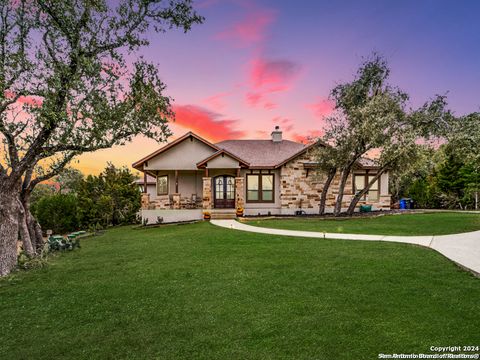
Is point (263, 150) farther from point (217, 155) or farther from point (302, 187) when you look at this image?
point (217, 155)

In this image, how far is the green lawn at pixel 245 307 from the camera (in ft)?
12.6

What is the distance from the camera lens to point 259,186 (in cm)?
2239

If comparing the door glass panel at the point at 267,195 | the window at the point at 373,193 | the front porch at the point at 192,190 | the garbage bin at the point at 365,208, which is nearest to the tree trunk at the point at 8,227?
the front porch at the point at 192,190

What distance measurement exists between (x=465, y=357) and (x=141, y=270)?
6.75 metres

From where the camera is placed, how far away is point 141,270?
25.3 ft

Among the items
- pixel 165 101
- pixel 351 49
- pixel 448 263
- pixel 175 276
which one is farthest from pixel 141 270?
pixel 351 49

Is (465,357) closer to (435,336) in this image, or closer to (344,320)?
(435,336)

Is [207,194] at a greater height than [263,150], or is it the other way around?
[263,150]

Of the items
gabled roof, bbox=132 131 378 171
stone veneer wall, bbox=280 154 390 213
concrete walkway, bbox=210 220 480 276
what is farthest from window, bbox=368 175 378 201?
concrete walkway, bbox=210 220 480 276

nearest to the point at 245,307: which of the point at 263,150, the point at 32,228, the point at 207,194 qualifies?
the point at 32,228

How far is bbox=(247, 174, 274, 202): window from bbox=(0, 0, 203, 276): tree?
1299 centimetres

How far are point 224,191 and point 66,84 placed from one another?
14996 mm

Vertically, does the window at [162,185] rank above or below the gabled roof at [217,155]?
below

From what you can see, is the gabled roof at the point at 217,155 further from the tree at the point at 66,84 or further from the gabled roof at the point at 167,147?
the tree at the point at 66,84
